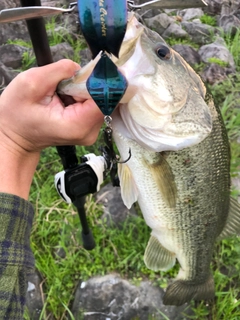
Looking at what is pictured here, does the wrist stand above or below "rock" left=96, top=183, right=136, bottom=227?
above

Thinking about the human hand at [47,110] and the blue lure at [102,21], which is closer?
the blue lure at [102,21]

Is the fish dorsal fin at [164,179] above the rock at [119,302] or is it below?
above

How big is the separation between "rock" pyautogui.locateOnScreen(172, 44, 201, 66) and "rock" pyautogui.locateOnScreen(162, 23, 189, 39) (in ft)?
1.18

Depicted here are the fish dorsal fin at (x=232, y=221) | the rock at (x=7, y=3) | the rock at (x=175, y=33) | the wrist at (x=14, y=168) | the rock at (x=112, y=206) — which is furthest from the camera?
the rock at (x=175, y=33)

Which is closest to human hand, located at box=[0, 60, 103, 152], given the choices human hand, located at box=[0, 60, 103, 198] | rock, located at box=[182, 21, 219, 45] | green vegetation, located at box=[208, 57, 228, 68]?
human hand, located at box=[0, 60, 103, 198]

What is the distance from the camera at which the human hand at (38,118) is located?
1.08m

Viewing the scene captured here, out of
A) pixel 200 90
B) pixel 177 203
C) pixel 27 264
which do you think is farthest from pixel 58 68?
pixel 177 203

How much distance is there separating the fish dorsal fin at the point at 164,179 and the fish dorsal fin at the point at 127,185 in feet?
0.31

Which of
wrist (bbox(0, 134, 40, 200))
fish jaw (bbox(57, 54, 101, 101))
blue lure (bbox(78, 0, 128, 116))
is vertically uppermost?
blue lure (bbox(78, 0, 128, 116))

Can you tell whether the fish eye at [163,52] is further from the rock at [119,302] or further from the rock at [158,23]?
the rock at [158,23]

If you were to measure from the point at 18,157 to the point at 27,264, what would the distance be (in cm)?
37

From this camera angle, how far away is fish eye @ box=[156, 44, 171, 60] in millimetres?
1153

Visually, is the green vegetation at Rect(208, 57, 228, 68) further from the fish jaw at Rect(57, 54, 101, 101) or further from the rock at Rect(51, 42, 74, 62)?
the fish jaw at Rect(57, 54, 101, 101)

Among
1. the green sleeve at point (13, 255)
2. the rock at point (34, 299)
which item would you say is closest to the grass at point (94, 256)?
the rock at point (34, 299)
